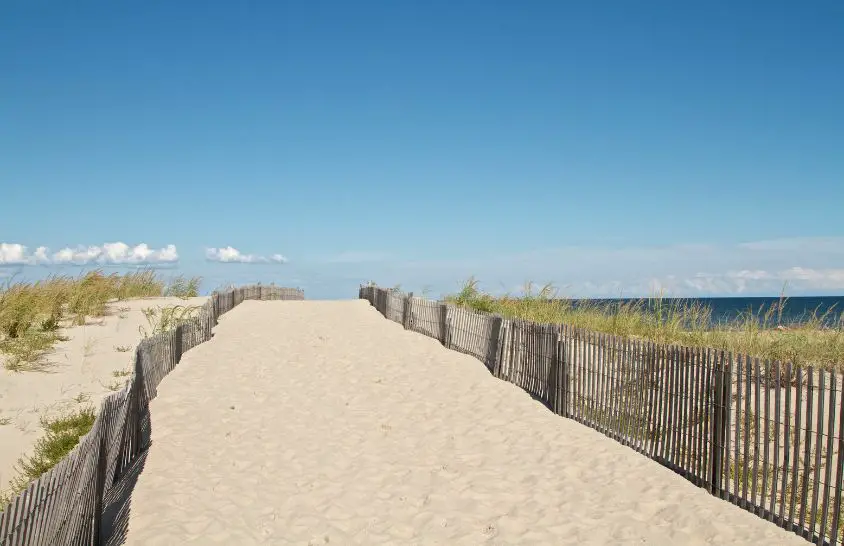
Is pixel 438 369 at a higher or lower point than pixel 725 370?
lower

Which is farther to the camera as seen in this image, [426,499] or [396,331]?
[396,331]

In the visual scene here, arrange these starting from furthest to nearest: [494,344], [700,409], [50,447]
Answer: [494,344]
[50,447]
[700,409]

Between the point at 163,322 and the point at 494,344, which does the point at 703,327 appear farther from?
the point at 163,322

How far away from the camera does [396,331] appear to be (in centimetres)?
1911

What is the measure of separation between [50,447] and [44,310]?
421 inches

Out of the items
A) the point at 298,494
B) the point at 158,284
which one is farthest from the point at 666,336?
the point at 158,284

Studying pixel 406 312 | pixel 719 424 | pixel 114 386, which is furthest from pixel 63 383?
pixel 719 424

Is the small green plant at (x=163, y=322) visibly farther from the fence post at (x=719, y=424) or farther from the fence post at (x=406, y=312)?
the fence post at (x=719, y=424)

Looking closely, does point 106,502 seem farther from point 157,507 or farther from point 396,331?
point 396,331

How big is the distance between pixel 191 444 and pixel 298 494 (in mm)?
2248

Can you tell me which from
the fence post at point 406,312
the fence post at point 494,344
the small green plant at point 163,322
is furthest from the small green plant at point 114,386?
the fence post at point 406,312

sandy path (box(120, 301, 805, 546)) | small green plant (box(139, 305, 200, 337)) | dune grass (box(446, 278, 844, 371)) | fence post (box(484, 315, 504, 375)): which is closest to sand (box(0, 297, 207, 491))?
small green plant (box(139, 305, 200, 337))

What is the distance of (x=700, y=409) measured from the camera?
7348mm

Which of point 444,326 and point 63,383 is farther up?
point 444,326
